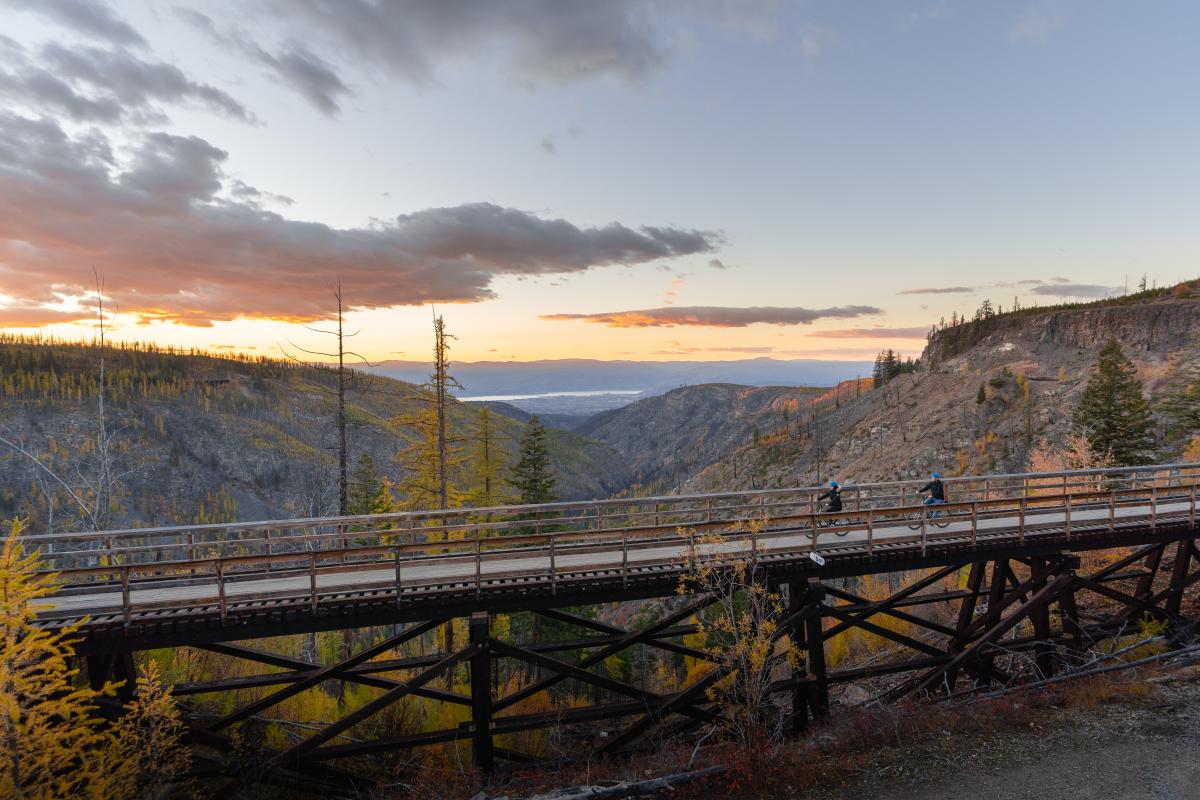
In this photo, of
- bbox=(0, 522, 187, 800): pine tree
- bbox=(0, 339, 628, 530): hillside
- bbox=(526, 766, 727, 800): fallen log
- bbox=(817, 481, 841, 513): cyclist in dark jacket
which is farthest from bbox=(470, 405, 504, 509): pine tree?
bbox=(0, 339, 628, 530): hillside

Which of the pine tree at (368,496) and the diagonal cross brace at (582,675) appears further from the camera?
the pine tree at (368,496)

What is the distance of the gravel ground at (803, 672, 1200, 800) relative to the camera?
9.43m

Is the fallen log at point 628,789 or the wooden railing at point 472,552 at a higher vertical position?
the wooden railing at point 472,552

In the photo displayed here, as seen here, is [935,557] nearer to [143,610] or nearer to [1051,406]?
[143,610]

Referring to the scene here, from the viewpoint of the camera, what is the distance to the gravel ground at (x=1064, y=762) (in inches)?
371

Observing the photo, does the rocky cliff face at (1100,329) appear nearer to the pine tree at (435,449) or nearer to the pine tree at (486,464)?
the pine tree at (486,464)

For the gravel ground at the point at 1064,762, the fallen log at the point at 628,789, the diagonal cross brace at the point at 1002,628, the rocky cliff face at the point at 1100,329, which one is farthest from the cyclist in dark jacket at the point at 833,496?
the rocky cliff face at the point at 1100,329

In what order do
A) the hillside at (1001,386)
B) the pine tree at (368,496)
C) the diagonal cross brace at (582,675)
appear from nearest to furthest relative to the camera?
the diagonal cross brace at (582,675) → the pine tree at (368,496) → the hillside at (1001,386)

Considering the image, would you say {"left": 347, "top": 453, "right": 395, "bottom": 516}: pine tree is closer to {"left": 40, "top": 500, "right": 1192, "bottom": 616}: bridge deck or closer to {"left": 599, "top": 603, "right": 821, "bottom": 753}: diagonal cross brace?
{"left": 40, "top": 500, "right": 1192, "bottom": 616}: bridge deck

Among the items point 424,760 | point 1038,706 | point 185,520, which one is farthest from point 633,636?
point 185,520

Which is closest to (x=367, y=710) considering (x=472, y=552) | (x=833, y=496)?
(x=472, y=552)

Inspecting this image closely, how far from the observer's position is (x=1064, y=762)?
1012 cm

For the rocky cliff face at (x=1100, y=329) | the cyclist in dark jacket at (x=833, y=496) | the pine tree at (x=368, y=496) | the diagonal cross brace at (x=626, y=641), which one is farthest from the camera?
the rocky cliff face at (x=1100, y=329)

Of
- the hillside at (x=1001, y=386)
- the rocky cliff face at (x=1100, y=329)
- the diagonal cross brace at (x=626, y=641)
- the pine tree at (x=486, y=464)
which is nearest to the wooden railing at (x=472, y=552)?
the diagonal cross brace at (x=626, y=641)
